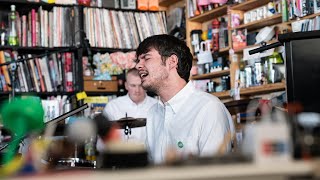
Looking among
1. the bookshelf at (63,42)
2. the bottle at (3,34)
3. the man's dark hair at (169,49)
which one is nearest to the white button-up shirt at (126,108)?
the bookshelf at (63,42)

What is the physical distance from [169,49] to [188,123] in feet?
1.46

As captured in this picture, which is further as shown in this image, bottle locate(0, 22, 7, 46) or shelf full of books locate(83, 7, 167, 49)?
shelf full of books locate(83, 7, 167, 49)

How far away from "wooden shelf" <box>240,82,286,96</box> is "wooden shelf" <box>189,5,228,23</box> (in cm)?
77

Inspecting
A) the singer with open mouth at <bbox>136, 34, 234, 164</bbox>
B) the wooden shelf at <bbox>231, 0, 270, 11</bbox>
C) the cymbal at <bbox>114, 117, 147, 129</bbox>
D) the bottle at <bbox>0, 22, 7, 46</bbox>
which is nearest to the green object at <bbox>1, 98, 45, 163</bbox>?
the singer with open mouth at <bbox>136, 34, 234, 164</bbox>

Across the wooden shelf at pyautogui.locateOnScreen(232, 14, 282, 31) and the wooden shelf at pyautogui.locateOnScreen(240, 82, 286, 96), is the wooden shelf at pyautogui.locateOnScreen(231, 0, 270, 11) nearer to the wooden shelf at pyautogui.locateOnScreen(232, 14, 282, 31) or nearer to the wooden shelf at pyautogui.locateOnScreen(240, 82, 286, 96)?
the wooden shelf at pyautogui.locateOnScreen(232, 14, 282, 31)

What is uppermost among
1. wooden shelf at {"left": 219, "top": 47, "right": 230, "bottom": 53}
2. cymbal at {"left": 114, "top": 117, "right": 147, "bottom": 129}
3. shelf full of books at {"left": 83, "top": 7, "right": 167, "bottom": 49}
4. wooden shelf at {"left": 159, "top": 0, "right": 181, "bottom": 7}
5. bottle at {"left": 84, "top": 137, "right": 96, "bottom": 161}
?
wooden shelf at {"left": 159, "top": 0, "right": 181, "bottom": 7}

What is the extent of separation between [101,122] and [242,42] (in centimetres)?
361

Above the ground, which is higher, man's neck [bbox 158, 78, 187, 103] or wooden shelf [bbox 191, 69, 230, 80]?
wooden shelf [bbox 191, 69, 230, 80]

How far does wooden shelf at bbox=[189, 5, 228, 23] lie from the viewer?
465cm

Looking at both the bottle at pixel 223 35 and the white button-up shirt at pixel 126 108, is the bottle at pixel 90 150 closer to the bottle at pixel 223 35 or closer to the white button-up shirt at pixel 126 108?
the white button-up shirt at pixel 126 108

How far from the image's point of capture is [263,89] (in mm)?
4031

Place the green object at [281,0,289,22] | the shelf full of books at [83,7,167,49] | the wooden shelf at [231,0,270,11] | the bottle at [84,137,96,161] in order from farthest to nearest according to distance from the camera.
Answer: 1. the shelf full of books at [83,7,167,49]
2. the bottle at [84,137,96,161]
3. the wooden shelf at [231,0,270,11]
4. the green object at [281,0,289,22]

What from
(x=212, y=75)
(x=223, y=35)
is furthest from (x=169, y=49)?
(x=212, y=75)

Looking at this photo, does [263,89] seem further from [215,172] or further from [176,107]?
[215,172]
